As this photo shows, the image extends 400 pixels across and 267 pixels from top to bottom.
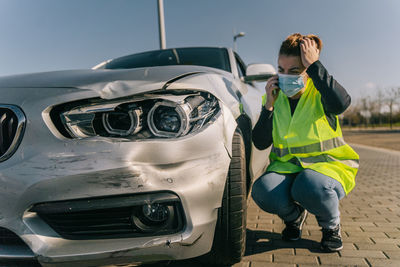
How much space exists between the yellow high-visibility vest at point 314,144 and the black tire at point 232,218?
63cm

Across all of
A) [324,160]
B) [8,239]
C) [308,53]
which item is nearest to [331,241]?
[324,160]

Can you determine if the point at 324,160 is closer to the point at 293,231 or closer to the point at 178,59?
the point at 293,231

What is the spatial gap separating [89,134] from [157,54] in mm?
2078

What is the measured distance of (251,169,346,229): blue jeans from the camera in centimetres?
196

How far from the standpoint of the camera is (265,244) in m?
2.21

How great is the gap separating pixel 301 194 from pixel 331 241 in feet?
1.21

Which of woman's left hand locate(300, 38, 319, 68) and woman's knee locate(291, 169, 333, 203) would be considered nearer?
woman's knee locate(291, 169, 333, 203)

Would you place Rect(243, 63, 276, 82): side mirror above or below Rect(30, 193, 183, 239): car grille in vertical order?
above

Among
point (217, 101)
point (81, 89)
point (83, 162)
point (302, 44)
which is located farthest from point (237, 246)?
point (302, 44)

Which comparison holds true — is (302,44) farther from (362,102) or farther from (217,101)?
(362,102)

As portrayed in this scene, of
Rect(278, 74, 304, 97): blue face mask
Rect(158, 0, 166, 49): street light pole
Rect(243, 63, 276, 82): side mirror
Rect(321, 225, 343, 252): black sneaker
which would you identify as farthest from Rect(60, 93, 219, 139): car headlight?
Rect(158, 0, 166, 49): street light pole

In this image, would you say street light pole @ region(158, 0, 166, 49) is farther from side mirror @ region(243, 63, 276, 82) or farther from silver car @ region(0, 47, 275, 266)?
silver car @ region(0, 47, 275, 266)

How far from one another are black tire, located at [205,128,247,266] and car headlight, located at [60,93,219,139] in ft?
0.99

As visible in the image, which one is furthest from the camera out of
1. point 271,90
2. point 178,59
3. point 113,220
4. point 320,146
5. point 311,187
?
point 178,59
